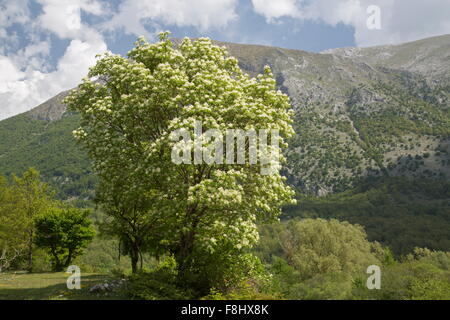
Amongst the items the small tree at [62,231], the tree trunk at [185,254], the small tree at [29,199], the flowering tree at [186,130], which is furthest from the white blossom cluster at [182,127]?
the small tree at [29,199]

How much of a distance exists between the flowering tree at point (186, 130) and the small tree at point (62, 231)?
→ 31473 millimetres

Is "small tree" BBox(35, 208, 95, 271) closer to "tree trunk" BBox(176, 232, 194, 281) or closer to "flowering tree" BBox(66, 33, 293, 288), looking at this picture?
"flowering tree" BBox(66, 33, 293, 288)

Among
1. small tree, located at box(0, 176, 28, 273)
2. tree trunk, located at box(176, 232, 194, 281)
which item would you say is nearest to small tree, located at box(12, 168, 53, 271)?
small tree, located at box(0, 176, 28, 273)

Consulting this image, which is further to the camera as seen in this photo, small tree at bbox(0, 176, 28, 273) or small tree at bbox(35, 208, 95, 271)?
small tree at bbox(0, 176, 28, 273)

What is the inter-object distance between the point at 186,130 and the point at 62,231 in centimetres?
4122

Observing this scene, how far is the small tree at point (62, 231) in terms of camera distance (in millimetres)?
49375

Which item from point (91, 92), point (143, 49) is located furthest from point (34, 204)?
point (143, 49)

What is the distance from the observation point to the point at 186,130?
15.8 m

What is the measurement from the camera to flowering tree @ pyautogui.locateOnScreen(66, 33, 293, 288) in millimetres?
16828

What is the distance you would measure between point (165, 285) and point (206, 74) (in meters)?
10.3

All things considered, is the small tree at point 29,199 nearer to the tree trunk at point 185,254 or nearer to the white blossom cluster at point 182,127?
the white blossom cluster at point 182,127

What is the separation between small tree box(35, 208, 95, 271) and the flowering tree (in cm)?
3147

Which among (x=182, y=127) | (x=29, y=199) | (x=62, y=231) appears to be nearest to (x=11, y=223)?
(x=29, y=199)

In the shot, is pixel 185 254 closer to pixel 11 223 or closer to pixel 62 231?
pixel 62 231
